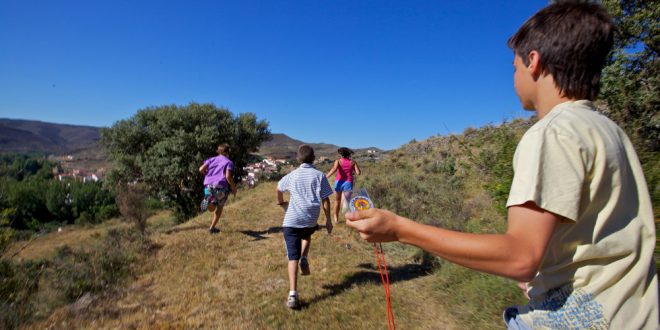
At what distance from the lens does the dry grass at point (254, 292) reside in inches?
166

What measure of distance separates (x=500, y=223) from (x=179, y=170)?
1653 centimetres

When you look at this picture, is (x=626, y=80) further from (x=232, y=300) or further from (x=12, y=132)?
(x=12, y=132)

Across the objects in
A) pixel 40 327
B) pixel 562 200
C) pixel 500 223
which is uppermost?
pixel 562 200

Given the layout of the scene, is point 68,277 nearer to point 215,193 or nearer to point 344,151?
point 215,193

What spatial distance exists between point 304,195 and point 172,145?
53.0 ft

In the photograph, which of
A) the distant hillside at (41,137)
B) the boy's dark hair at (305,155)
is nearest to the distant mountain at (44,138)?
the distant hillside at (41,137)

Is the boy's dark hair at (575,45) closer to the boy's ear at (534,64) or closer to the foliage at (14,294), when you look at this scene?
the boy's ear at (534,64)

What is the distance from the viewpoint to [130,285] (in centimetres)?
535

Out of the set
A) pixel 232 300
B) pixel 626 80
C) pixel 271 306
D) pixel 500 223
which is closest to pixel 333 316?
pixel 271 306

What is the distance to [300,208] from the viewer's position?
4.66 m

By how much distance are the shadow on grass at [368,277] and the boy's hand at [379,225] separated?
3959mm

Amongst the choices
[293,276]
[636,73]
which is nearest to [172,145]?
[293,276]

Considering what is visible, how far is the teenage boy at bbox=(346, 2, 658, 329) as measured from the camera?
0.79 m

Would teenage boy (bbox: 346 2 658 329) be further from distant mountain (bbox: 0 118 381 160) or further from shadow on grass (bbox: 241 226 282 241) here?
distant mountain (bbox: 0 118 381 160)
